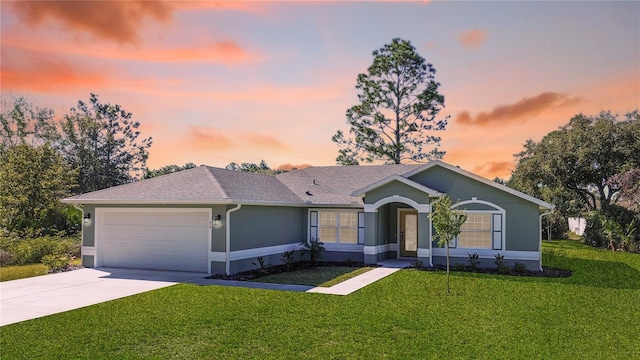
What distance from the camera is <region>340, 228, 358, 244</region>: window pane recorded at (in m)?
20.5

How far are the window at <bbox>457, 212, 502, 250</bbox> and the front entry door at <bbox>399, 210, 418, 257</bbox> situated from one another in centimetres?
287

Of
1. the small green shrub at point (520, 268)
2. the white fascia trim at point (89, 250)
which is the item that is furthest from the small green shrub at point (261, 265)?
the small green shrub at point (520, 268)

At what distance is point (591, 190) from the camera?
36.7 metres

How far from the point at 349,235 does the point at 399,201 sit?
A: 10.0ft

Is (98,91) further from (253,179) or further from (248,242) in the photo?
(248,242)

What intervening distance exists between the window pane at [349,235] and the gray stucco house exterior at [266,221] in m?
0.04

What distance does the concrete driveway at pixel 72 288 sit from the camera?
11039 millimetres

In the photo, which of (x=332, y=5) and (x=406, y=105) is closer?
(x=332, y=5)

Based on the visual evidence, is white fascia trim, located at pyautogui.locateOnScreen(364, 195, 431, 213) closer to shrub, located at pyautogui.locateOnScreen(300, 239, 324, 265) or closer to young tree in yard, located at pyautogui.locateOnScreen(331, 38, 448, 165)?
shrub, located at pyautogui.locateOnScreen(300, 239, 324, 265)

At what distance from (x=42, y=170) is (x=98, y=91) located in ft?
60.3

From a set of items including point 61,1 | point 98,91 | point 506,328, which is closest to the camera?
point 506,328

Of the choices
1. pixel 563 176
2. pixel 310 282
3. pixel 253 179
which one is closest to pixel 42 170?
pixel 253 179

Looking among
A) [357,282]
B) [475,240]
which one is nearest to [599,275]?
[475,240]

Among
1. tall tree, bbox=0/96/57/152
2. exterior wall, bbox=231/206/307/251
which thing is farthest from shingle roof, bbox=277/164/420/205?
tall tree, bbox=0/96/57/152
